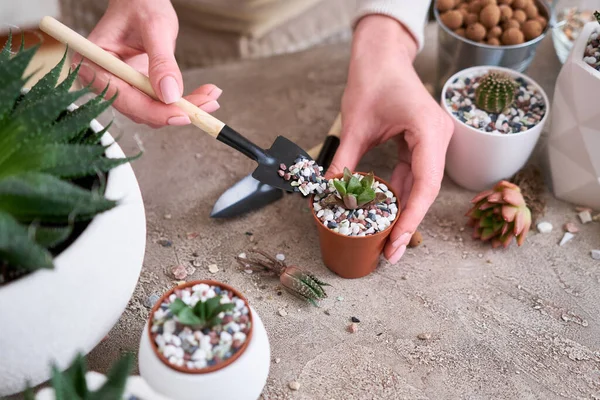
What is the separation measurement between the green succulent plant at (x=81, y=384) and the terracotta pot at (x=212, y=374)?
8 cm

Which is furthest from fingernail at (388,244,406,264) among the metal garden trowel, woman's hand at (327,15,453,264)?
the metal garden trowel

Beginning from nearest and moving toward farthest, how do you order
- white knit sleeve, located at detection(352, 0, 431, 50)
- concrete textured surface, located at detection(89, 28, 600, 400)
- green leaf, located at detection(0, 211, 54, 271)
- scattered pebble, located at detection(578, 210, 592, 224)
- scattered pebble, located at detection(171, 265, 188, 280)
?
green leaf, located at detection(0, 211, 54, 271)
concrete textured surface, located at detection(89, 28, 600, 400)
scattered pebble, located at detection(171, 265, 188, 280)
scattered pebble, located at detection(578, 210, 592, 224)
white knit sleeve, located at detection(352, 0, 431, 50)

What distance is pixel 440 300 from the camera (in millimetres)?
952

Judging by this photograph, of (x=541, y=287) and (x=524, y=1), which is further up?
(x=524, y=1)

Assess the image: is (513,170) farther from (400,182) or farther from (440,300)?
(440,300)

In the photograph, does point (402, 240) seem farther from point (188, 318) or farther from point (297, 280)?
point (188, 318)

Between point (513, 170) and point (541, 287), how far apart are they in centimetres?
23

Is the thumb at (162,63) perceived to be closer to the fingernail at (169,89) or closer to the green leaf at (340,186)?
the fingernail at (169,89)

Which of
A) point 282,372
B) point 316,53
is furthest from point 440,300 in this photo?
point 316,53

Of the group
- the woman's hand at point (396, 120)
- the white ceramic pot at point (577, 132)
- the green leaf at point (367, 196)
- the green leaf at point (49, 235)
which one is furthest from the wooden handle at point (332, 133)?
the green leaf at point (49, 235)

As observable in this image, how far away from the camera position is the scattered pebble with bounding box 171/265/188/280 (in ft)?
3.19

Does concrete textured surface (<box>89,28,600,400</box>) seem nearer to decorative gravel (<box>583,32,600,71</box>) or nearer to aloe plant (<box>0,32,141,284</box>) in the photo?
aloe plant (<box>0,32,141,284</box>)

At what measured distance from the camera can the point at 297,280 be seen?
3.05 ft

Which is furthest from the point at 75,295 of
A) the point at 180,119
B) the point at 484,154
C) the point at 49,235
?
the point at 484,154
